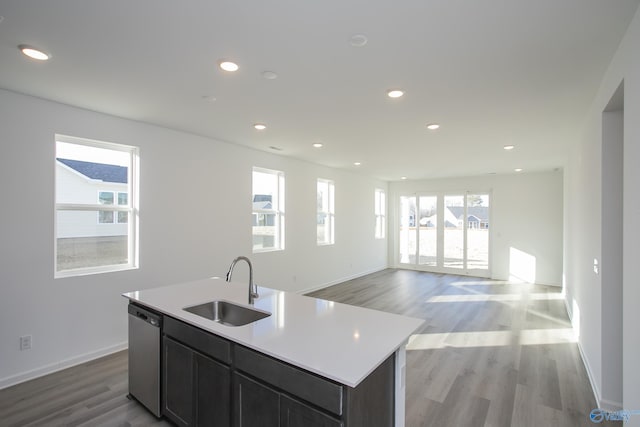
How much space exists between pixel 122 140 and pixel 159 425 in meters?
2.86

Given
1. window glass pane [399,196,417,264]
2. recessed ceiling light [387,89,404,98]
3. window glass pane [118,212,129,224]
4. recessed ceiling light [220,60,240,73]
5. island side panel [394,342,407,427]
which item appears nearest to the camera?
island side panel [394,342,407,427]

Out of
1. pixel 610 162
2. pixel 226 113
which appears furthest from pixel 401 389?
pixel 226 113

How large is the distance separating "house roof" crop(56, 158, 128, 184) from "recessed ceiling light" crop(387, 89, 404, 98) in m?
3.08

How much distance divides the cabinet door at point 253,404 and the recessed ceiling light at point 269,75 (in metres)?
2.04

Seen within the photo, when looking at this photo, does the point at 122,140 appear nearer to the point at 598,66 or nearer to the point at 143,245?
the point at 143,245

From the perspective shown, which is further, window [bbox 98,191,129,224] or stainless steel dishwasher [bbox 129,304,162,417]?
window [bbox 98,191,129,224]

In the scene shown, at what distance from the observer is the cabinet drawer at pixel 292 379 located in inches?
52.2

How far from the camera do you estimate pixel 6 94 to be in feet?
8.86

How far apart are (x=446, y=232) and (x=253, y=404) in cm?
767

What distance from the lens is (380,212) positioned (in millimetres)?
8844

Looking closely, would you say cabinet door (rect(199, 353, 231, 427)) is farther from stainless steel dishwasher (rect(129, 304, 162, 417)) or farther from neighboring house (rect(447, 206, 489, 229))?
neighboring house (rect(447, 206, 489, 229))

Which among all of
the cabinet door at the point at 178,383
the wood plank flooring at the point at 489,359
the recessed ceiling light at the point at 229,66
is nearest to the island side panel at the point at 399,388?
the wood plank flooring at the point at 489,359

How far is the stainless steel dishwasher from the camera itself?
224cm

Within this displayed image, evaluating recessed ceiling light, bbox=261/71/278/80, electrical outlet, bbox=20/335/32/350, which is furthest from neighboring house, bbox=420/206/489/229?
electrical outlet, bbox=20/335/32/350
